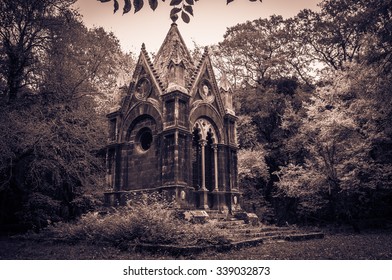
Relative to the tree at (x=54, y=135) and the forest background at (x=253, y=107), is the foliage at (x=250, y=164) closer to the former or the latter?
the forest background at (x=253, y=107)

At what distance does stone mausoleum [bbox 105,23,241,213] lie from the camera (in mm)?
12234

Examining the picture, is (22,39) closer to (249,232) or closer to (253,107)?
(249,232)

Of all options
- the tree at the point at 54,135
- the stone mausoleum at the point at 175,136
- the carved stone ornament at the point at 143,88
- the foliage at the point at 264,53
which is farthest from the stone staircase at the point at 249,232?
the foliage at the point at 264,53

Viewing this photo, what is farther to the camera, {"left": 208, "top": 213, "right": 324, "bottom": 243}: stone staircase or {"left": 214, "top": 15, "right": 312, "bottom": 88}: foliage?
{"left": 214, "top": 15, "right": 312, "bottom": 88}: foliage

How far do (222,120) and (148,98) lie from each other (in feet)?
12.4

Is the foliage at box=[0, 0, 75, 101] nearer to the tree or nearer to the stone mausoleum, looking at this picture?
the tree

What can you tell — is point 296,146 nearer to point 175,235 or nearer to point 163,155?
point 163,155

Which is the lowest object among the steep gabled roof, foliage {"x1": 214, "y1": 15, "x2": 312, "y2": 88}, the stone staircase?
the stone staircase

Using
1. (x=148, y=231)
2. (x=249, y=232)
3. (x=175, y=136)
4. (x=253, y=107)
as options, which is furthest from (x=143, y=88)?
(x=253, y=107)

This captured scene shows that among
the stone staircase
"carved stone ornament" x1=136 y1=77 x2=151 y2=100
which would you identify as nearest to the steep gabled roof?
"carved stone ornament" x1=136 y1=77 x2=151 y2=100

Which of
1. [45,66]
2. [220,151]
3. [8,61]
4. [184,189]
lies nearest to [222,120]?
[220,151]

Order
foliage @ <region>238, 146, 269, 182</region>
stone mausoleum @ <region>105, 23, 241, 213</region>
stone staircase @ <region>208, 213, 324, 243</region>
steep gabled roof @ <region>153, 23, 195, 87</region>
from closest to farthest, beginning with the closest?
1. stone staircase @ <region>208, 213, 324, 243</region>
2. stone mausoleum @ <region>105, 23, 241, 213</region>
3. steep gabled roof @ <region>153, 23, 195, 87</region>
4. foliage @ <region>238, 146, 269, 182</region>

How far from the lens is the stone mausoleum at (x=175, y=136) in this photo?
12234 millimetres

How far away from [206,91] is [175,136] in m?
3.54
